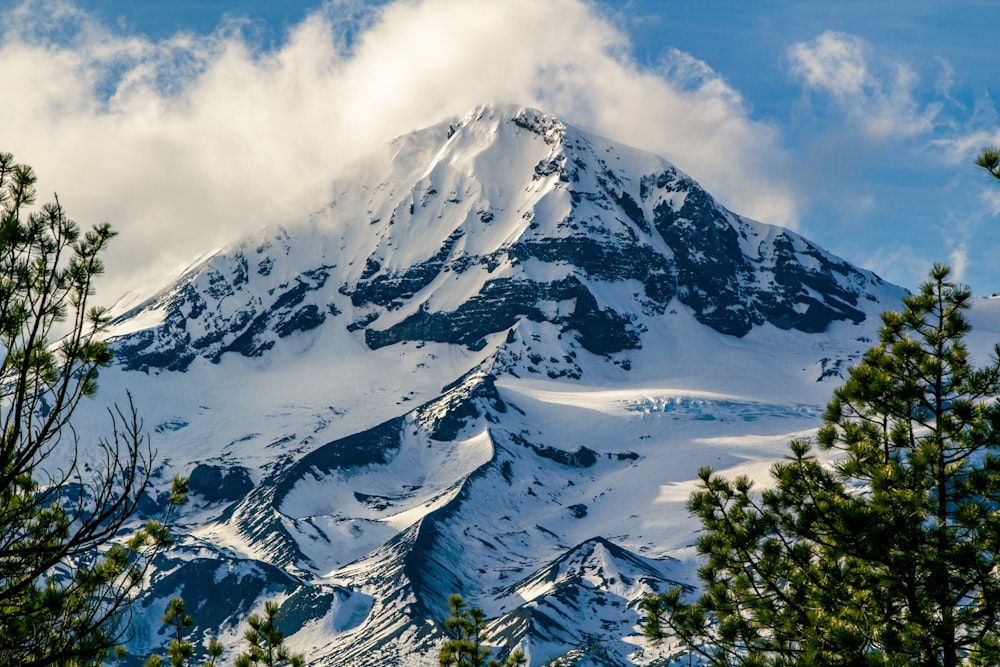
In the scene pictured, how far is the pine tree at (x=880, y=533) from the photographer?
51.6ft

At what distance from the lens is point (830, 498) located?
1630cm

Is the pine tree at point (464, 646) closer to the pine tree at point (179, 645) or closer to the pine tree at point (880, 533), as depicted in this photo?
the pine tree at point (179, 645)

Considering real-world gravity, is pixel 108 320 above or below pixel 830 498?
above

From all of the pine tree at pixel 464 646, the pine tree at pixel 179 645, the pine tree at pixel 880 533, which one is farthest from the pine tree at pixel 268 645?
the pine tree at pixel 880 533

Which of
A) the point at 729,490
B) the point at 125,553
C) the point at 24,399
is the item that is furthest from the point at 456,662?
the point at 24,399

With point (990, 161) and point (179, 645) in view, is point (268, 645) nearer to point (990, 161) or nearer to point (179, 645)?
point (179, 645)

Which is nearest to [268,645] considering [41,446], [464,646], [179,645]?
[179,645]

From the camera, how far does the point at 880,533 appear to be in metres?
15.9

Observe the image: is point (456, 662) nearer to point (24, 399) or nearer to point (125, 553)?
point (125, 553)

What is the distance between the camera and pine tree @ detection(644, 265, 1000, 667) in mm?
15719

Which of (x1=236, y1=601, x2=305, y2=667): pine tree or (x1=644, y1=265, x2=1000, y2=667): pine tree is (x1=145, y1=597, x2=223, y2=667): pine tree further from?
(x1=644, y1=265, x2=1000, y2=667): pine tree

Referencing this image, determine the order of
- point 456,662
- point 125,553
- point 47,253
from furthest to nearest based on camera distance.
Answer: point 456,662, point 125,553, point 47,253

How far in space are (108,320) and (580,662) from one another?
186920mm

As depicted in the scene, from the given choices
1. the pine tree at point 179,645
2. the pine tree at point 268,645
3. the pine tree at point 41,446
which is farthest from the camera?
the pine tree at point 268,645
